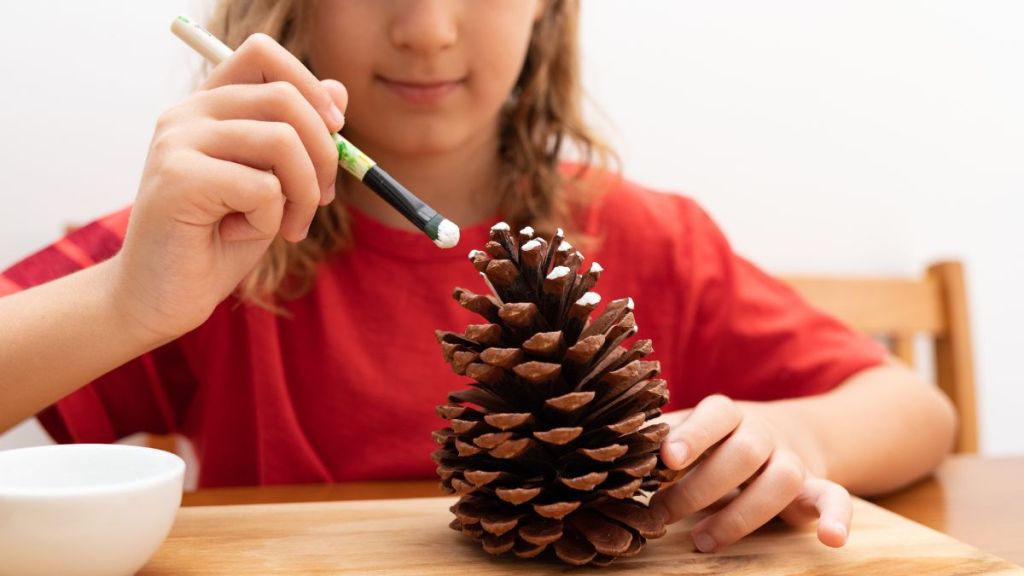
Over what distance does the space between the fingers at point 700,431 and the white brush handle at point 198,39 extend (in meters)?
0.34

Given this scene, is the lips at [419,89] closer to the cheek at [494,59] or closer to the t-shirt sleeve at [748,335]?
the cheek at [494,59]

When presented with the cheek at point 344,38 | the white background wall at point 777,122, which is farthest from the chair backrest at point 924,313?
the cheek at point 344,38

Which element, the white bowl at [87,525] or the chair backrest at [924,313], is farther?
the chair backrest at [924,313]

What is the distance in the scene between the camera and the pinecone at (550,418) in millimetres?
426

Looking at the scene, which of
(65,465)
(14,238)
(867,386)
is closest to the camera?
(65,465)

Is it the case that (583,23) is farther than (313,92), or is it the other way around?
(583,23)

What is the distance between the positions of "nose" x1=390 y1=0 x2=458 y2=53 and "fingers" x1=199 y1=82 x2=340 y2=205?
7.9 inches

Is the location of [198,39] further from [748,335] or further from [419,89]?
[748,335]

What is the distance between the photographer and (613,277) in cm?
92

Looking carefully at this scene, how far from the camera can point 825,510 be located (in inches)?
18.7

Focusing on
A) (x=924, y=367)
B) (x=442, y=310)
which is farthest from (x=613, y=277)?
(x=924, y=367)

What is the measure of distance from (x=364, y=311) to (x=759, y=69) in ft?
2.36

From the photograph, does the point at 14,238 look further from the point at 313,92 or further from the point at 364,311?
the point at 313,92

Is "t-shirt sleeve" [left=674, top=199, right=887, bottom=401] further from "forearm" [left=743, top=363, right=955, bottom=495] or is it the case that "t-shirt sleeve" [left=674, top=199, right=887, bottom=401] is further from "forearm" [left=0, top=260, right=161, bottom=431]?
"forearm" [left=0, top=260, right=161, bottom=431]
